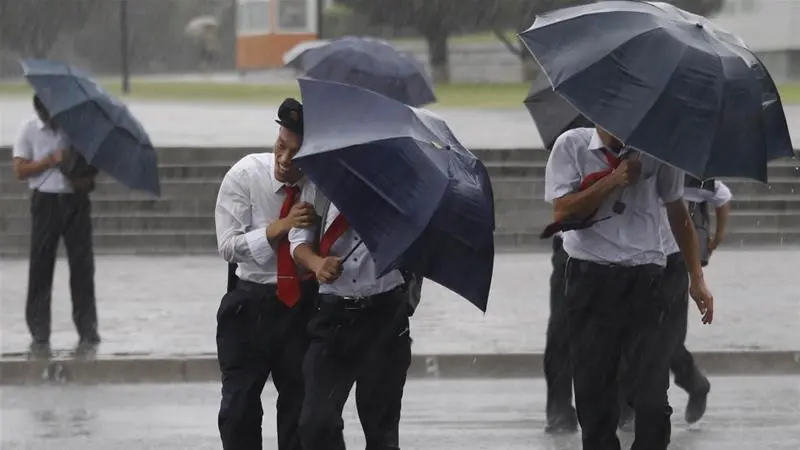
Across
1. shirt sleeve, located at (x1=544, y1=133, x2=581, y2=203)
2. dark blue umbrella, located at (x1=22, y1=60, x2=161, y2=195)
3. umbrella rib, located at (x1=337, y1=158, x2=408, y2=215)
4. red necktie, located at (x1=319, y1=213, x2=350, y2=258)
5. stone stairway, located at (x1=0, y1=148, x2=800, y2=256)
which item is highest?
umbrella rib, located at (x1=337, y1=158, x2=408, y2=215)

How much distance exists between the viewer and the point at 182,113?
2850cm

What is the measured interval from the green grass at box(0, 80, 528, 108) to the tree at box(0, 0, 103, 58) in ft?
14.9

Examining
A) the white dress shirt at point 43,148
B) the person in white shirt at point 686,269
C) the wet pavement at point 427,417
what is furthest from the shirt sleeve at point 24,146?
the person in white shirt at point 686,269

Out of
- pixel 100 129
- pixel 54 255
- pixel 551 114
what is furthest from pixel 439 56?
pixel 551 114

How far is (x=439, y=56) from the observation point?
38188 millimetres

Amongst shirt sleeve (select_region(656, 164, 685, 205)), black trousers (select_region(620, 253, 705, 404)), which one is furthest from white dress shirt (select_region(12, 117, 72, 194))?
shirt sleeve (select_region(656, 164, 685, 205))

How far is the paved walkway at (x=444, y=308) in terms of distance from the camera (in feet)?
37.6

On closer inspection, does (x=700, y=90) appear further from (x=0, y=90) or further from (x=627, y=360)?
(x=0, y=90)

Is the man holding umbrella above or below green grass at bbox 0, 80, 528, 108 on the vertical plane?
above

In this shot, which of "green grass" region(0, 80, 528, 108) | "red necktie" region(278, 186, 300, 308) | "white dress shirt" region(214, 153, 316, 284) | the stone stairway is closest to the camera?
"red necktie" region(278, 186, 300, 308)

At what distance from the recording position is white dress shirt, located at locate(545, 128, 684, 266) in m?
6.46

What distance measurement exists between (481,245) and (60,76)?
5999mm

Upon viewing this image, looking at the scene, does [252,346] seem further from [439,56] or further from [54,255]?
[439,56]

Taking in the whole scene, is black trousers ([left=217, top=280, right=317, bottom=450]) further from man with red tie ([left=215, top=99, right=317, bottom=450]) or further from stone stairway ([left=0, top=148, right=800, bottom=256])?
stone stairway ([left=0, top=148, right=800, bottom=256])
